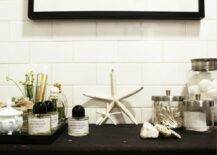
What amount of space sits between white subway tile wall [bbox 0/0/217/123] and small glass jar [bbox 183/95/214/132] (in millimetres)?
→ 199

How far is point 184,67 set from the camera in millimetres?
1140

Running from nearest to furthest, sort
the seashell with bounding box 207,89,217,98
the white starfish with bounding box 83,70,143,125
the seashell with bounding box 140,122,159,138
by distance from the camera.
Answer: the seashell with bounding box 140,122,159,138 → the seashell with bounding box 207,89,217,98 → the white starfish with bounding box 83,70,143,125

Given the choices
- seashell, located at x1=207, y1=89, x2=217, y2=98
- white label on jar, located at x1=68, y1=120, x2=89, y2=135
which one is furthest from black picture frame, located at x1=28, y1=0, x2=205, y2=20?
white label on jar, located at x1=68, y1=120, x2=89, y2=135

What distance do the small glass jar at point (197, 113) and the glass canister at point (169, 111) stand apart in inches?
2.0

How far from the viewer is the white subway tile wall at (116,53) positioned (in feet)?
3.74

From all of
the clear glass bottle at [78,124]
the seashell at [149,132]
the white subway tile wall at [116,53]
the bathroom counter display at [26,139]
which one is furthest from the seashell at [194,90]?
the bathroom counter display at [26,139]

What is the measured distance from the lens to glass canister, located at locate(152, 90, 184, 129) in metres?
Answer: 0.99

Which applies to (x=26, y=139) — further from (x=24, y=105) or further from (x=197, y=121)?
(x=197, y=121)

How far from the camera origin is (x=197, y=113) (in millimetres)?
931

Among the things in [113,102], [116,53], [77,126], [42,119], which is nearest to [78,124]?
[77,126]

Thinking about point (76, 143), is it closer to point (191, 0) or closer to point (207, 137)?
point (207, 137)

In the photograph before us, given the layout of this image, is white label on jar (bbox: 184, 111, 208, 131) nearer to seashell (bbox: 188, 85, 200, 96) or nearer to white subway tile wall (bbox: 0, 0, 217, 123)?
seashell (bbox: 188, 85, 200, 96)

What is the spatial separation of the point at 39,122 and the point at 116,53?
456mm

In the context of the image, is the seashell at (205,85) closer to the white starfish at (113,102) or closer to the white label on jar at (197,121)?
the white label on jar at (197,121)
